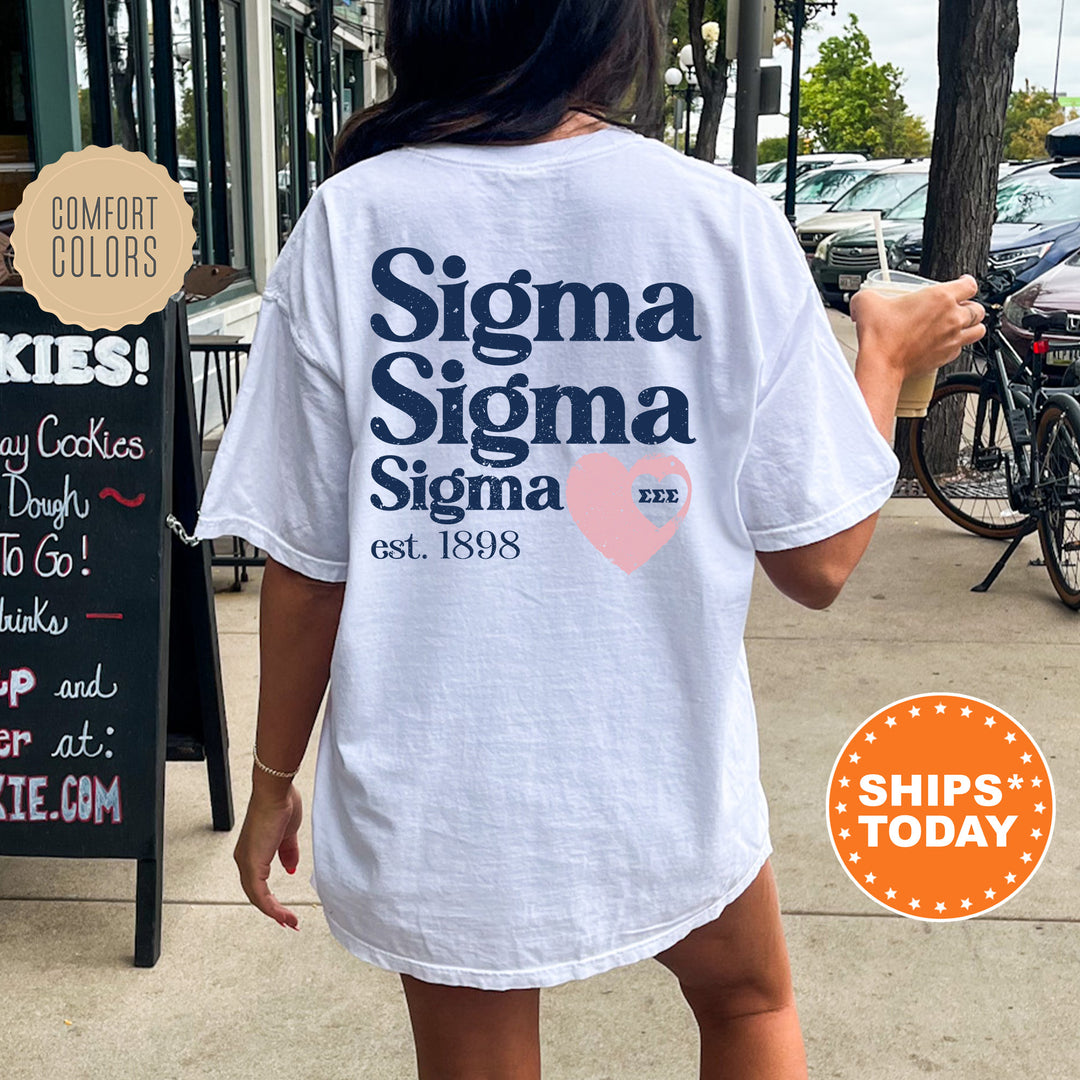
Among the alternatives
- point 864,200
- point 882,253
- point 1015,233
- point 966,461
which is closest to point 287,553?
point 882,253

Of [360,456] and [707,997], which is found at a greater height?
[360,456]

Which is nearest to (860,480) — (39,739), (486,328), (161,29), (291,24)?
(486,328)

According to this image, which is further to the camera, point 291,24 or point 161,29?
point 291,24

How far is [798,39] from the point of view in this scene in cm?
2455

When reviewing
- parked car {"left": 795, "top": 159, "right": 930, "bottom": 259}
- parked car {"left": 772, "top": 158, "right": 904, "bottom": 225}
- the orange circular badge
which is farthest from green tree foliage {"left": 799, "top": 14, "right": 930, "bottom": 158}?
the orange circular badge

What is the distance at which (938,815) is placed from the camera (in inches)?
137

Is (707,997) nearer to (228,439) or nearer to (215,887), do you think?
(228,439)

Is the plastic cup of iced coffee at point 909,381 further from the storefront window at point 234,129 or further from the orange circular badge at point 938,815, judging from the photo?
the storefront window at point 234,129

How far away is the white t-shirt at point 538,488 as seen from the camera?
1413 mm

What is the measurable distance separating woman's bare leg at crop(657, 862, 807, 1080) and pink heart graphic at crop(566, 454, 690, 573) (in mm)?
466

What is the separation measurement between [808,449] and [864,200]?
21297mm

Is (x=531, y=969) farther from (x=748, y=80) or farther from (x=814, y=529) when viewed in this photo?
(x=748, y=80)

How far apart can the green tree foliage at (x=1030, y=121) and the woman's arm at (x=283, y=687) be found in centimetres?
5659

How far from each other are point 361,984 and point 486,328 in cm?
202
